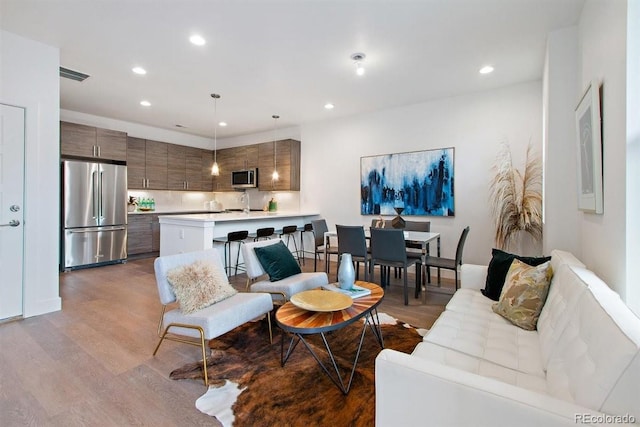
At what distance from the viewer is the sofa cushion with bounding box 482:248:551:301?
2498mm

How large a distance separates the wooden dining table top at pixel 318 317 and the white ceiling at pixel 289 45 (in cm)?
242

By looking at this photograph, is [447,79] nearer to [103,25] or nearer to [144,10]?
[144,10]

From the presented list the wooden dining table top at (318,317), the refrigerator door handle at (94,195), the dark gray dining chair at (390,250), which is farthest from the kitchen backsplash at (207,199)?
the wooden dining table top at (318,317)

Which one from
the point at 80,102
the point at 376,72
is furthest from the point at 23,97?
the point at 376,72

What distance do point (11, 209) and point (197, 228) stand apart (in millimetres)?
1908

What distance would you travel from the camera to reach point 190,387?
2.01 metres

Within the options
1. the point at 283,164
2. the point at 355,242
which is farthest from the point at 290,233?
the point at 355,242

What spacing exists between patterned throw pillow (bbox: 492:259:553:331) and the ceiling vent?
210 inches

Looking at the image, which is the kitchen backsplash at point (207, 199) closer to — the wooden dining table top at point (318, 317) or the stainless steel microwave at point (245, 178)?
the stainless steel microwave at point (245, 178)

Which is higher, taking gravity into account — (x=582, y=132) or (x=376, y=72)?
(x=376, y=72)

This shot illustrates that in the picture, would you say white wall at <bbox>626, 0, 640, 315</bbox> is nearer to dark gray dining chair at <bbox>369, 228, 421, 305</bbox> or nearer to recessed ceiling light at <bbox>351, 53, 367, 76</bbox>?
dark gray dining chair at <bbox>369, 228, 421, 305</bbox>

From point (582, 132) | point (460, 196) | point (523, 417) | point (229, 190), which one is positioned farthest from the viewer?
point (229, 190)

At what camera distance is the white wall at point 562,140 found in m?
2.84

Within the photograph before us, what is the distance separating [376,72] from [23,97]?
3842mm
